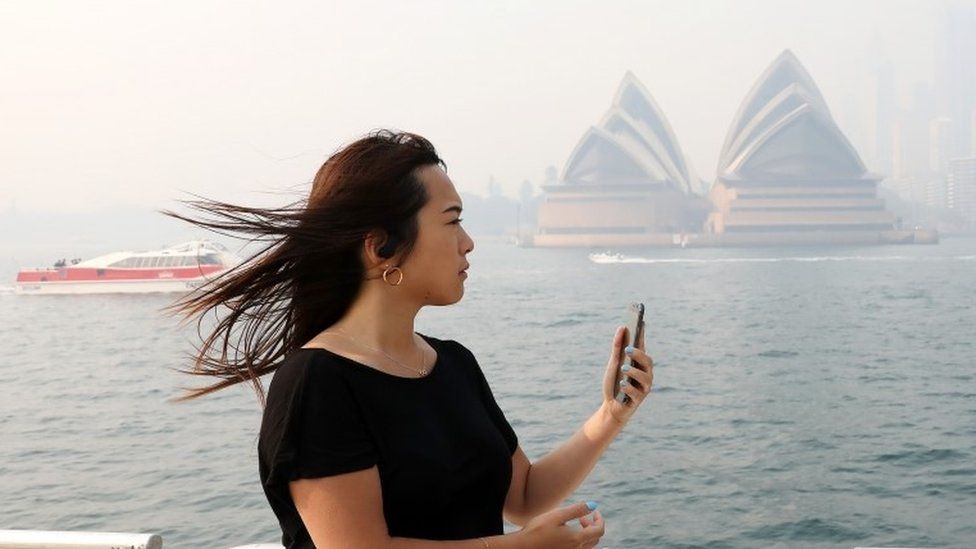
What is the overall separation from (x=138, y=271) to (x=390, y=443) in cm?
2961

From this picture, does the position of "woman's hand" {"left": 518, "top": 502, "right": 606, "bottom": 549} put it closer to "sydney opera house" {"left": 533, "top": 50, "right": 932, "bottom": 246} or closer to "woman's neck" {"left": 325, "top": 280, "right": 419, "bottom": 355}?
"woman's neck" {"left": 325, "top": 280, "right": 419, "bottom": 355}

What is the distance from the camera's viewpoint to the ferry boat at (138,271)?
2791 centimetres

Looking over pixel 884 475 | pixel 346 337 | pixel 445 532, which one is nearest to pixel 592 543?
pixel 445 532

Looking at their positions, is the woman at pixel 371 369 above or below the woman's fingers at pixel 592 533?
above

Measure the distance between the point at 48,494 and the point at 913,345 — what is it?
18549 mm

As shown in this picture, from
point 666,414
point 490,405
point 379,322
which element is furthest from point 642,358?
point 666,414

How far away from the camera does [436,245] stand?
36.8 inches

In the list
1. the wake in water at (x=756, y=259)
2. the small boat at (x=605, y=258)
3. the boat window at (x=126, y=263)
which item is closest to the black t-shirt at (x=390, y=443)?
the boat window at (x=126, y=263)

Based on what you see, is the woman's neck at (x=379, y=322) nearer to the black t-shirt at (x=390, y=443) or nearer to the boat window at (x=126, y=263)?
the black t-shirt at (x=390, y=443)

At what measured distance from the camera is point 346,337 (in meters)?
0.92

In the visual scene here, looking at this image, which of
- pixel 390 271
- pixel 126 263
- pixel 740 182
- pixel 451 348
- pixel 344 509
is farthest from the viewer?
pixel 740 182

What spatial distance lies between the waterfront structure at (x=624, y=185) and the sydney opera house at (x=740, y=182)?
5cm

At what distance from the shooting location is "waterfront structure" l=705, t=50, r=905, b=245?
46.8 meters

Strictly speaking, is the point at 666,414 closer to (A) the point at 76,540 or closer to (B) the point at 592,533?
(A) the point at 76,540
